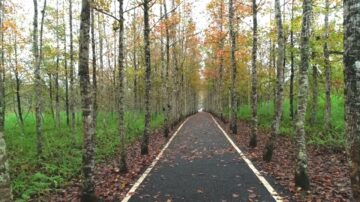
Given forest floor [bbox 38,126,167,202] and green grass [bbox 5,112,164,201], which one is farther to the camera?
green grass [bbox 5,112,164,201]

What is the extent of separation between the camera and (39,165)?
12562mm

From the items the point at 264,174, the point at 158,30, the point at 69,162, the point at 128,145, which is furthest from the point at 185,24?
the point at 264,174

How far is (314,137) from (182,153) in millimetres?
6696

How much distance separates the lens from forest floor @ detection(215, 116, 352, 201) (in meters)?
7.63

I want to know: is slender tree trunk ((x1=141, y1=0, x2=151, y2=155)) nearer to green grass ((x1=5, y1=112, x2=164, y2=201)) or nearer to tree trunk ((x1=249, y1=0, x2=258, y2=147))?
green grass ((x1=5, y1=112, x2=164, y2=201))

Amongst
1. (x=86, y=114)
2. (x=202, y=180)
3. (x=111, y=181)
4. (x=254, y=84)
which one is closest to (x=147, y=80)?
(x=254, y=84)

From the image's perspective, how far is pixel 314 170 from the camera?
10500 mm

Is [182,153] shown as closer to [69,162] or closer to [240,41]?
[69,162]

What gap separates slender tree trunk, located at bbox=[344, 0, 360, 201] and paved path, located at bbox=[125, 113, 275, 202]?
3.12m

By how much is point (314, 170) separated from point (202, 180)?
3.81m

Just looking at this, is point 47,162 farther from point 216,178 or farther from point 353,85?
point 353,85

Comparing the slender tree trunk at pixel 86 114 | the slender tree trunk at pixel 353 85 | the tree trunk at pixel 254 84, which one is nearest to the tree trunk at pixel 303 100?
the slender tree trunk at pixel 353 85

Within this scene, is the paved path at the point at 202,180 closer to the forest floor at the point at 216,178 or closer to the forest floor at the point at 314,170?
the forest floor at the point at 216,178

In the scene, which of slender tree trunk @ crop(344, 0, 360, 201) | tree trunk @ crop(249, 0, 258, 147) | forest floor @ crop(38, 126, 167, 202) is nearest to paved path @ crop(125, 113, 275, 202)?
forest floor @ crop(38, 126, 167, 202)
